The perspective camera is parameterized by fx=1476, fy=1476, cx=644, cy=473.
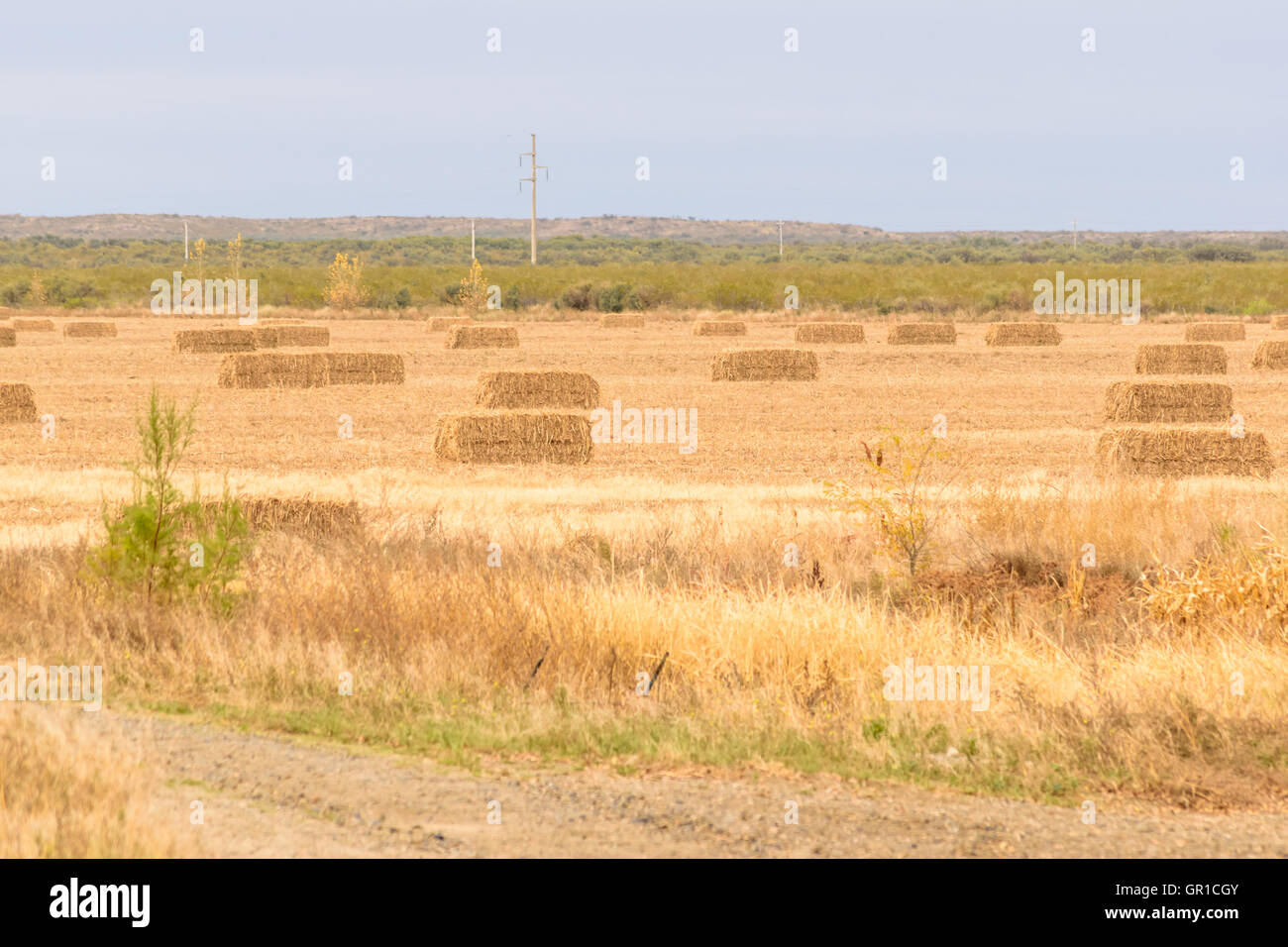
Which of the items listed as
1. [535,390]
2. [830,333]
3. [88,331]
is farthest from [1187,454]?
[88,331]

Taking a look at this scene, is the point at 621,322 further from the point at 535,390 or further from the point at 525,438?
the point at 525,438

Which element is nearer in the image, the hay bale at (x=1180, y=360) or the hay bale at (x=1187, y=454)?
the hay bale at (x=1187, y=454)

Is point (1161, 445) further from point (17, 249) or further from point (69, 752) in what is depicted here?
point (17, 249)

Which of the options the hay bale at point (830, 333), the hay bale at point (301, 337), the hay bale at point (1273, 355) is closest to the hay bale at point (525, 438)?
the hay bale at point (1273, 355)

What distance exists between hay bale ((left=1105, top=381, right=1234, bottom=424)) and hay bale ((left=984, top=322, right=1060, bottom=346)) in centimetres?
1817

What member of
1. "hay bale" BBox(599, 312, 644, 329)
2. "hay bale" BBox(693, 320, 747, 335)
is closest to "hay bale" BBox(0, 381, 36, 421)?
"hay bale" BBox(693, 320, 747, 335)

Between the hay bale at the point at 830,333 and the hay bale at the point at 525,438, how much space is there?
941 inches

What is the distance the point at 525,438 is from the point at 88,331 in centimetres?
3152

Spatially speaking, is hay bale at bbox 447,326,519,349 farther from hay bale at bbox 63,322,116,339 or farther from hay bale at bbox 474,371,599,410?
hay bale at bbox 474,371,599,410

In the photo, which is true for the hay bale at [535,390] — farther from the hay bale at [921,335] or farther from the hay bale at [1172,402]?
the hay bale at [921,335]

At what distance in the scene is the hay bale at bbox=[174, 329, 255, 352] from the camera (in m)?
41.8

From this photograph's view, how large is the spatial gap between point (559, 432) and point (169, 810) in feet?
49.6

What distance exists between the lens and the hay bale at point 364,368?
109 feet
